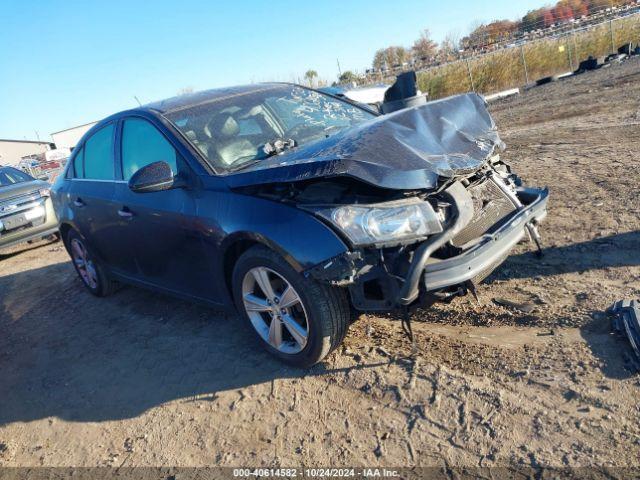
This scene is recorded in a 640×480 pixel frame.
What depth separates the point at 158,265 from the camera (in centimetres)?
404

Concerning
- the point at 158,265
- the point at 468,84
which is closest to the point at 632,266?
the point at 158,265

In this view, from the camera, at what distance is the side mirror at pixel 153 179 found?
130 inches

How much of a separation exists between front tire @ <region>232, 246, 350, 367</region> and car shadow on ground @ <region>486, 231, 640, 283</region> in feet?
5.01

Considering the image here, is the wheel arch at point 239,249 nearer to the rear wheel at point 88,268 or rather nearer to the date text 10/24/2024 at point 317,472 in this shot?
the date text 10/24/2024 at point 317,472

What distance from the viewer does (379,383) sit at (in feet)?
9.56

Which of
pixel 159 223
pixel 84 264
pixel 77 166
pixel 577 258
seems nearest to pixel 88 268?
pixel 84 264

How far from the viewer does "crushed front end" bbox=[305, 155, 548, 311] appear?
2646 millimetres

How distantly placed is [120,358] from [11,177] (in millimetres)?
7851

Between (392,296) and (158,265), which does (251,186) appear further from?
(158,265)

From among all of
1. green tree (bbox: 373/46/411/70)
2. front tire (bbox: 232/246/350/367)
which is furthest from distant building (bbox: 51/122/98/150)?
front tire (bbox: 232/246/350/367)

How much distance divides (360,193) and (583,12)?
1408 inches

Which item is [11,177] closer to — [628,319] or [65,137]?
[628,319]

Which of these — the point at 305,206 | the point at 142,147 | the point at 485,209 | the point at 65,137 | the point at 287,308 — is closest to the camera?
the point at 305,206

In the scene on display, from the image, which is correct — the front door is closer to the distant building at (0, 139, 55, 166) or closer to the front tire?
the front tire
